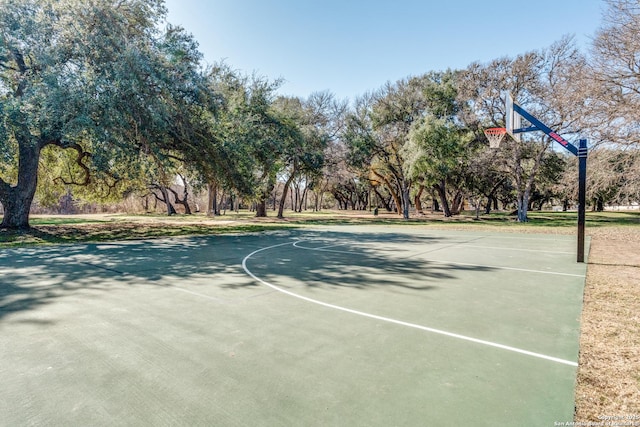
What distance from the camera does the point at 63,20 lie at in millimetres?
11945

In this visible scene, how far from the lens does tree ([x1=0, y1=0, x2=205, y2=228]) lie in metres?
10.9

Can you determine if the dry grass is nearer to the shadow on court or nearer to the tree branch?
the shadow on court

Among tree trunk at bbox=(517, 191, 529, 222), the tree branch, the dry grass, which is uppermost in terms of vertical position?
the tree branch

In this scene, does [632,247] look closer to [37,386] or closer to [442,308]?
[442,308]

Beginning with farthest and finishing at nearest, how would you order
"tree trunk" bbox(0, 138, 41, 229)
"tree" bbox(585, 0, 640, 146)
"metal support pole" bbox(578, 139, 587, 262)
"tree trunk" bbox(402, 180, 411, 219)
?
1. "tree trunk" bbox(402, 180, 411, 219)
2. "tree trunk" bbox(0, 138, 41, 229)
3. "tree" bbox(585, 0, 640, 146)
4. "metal support pole" bbox(578, 139, 587, 262)

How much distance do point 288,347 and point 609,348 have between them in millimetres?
3282

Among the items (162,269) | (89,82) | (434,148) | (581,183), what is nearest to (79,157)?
(89,82)

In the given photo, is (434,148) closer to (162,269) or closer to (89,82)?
(89,82)

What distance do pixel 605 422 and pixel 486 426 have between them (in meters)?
0.86

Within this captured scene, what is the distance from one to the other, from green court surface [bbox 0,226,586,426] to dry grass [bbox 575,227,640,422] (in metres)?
0.13

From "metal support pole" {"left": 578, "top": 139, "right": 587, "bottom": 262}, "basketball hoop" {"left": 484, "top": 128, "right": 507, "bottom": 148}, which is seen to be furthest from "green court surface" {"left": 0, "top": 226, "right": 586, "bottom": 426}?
"basketball hoop" {"left": 484, "top": 128, "right": 507, "bottom": 148}

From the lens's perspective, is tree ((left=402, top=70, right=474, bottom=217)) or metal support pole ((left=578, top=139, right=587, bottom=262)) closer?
metal support pole ((left=578, top=139, right=587, bottom=262))

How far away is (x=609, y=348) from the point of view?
3.48m

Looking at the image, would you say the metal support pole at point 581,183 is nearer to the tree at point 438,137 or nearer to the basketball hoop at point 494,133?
the basketball hoop at point 494,133
